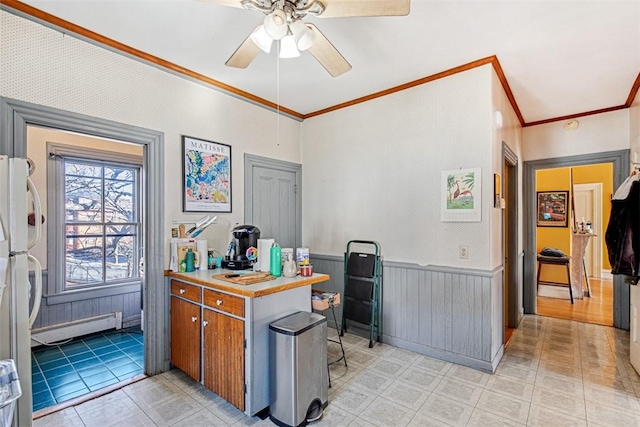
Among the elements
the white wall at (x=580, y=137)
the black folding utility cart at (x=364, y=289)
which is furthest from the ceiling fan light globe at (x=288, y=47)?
the white wall at (x=580, y=137)

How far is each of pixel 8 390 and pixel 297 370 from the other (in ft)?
4.84

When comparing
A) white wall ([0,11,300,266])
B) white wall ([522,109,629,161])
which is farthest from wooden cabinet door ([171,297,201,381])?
white wall ([522,109,629,161])

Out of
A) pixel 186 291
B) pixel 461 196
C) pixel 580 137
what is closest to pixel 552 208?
pixel 580 137

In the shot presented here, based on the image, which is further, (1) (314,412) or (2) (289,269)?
(2) (289,269)

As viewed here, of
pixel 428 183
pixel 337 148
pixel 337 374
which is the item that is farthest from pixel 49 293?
pixel 428 183

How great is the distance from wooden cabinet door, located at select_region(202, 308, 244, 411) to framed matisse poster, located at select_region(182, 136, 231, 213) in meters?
1.18

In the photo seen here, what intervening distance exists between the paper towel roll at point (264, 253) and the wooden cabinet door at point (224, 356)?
520 millimetres

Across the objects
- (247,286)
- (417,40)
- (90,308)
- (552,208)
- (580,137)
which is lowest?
(90,308)

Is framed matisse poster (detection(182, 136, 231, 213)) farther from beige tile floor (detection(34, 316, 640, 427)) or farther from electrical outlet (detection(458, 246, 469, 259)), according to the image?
electrical outlet (detection(458, 246, 469, 259))

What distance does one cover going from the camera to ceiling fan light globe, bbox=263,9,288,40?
5.45ft

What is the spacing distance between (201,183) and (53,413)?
2070 mm

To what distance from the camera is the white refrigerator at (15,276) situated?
1715 millimetres

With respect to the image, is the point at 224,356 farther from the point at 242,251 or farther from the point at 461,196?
the point at 461,196

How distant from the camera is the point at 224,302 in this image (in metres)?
2.22
